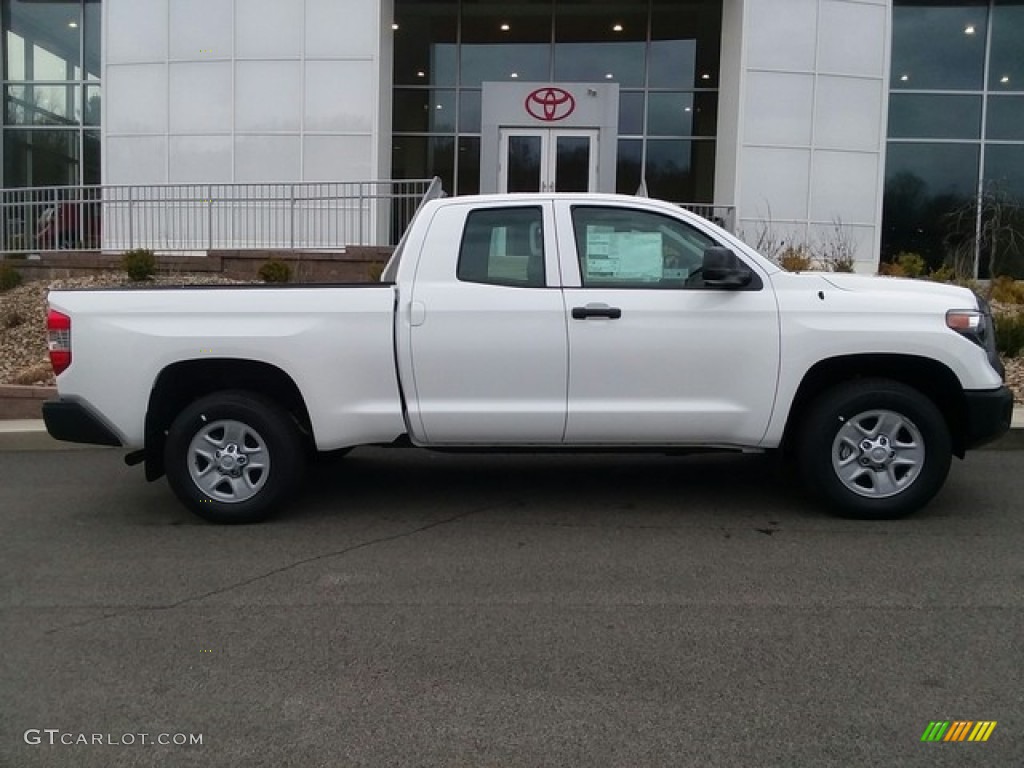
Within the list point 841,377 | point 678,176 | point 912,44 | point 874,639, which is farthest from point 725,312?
point 912,44

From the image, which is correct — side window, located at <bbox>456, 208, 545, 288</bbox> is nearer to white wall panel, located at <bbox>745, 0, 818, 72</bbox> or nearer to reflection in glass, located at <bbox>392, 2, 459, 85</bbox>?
white wall panel, located at <bbox>745, 0, 818, 72</bbox>

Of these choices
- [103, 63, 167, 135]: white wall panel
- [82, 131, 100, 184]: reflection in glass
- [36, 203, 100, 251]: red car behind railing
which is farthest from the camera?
[82, 131, 100, 184]: reflection in glass

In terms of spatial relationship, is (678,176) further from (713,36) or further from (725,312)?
(725,312)

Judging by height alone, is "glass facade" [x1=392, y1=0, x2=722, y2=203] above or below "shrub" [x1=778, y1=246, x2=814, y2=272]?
above

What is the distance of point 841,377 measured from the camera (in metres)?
5.89

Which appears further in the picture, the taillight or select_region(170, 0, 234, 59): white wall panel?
select_region(170, 0, 234, 59): white wall panel

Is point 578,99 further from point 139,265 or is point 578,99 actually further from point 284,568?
point 284,568

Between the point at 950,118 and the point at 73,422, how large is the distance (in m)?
18.7

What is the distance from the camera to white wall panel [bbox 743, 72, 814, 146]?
17375 mm

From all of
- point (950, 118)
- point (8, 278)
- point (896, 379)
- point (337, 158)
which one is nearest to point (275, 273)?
point (8, 278)

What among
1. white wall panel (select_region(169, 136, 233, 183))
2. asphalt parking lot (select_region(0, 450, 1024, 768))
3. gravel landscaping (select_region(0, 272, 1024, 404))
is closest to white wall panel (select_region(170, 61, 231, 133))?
white wall panel (select_region(169, 136, 233, 183))

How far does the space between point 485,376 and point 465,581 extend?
131 cm

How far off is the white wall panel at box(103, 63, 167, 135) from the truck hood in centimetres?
1549

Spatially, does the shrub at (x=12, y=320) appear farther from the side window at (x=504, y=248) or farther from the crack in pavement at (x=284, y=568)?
the side window at (x=504, y=248)
